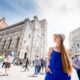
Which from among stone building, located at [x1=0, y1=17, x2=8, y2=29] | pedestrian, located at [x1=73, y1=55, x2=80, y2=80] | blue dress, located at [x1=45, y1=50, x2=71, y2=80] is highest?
stone building, located at [x1=0, y1=17, x2=8, y2=29]

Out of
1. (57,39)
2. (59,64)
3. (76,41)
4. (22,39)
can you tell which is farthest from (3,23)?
(59,64)

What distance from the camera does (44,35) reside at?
144ft

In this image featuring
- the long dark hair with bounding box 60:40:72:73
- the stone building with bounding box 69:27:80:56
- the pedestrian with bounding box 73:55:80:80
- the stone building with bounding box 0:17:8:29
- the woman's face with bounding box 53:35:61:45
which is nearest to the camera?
the long dark hair with bounding box 60:40:72:73

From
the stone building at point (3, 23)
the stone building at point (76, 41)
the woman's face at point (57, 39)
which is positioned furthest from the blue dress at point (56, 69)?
the stone building at point (3, 23)

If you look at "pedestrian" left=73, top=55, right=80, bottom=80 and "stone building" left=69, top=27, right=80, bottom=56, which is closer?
"pedestrian" left=73, top=55, right=80, bottom=80

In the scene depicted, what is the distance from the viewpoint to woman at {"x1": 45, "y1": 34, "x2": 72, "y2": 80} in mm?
2635

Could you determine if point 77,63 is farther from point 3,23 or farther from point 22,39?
point 3,23

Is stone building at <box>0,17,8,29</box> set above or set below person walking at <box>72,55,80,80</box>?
above

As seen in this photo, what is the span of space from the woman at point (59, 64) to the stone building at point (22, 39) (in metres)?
25.9

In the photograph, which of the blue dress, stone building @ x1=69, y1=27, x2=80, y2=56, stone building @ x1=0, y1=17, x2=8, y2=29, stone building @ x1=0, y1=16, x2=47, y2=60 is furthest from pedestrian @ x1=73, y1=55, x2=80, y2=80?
stone building @ x1=0, y1=17, x2=8, y2=29

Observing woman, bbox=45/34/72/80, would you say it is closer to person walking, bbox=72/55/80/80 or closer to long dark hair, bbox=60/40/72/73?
long dark hair, bbox=60/40/72/73

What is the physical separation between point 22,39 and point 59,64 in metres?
27.4

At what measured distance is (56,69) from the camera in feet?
8.75

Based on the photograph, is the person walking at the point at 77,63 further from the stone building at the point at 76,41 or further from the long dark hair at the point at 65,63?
the stone building at the point at 76,41
